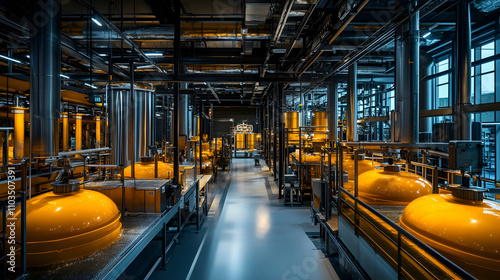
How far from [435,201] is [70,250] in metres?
2.87

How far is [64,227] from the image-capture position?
188 cm

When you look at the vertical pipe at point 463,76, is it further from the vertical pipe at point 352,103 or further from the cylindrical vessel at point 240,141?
the cylindrical vessel at point 240,141

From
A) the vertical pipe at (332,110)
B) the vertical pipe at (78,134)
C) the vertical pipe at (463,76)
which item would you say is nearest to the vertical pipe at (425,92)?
the vertical pipe at (332,110)

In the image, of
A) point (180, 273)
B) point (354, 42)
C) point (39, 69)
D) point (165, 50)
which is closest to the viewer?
point (39, 69)

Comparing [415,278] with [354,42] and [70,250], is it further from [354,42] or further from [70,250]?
[354,42]

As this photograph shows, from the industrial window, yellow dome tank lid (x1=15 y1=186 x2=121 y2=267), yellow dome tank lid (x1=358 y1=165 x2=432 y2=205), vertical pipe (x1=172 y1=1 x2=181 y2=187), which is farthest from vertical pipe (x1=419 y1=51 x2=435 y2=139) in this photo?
yellow dome tank lid (x1=15 y1=186 x2=121 y2=267)

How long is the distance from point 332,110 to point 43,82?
731cm

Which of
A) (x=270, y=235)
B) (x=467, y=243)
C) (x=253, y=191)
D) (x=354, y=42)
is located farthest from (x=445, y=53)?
(x=467, y=243)

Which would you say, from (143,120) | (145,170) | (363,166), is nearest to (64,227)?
(143,120)

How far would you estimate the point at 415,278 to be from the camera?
1.67 m

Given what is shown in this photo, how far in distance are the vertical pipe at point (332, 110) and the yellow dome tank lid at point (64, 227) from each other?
22.5 ft

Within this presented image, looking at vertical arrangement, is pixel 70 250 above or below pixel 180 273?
above

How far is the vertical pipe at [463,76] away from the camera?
10.6ft

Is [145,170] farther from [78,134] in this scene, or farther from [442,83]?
[442,83]
